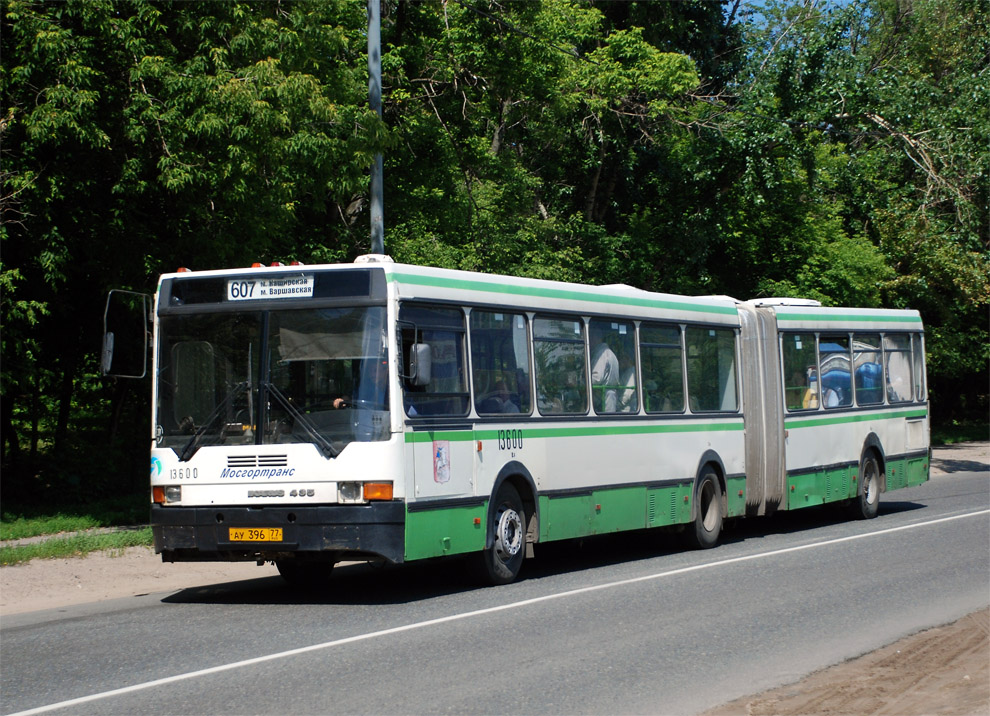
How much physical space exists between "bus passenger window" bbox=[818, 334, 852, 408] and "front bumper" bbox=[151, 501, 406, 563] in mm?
9897

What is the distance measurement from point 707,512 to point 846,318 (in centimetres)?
495

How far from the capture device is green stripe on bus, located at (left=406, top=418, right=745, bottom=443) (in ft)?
38.1

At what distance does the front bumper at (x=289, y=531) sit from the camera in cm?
1094

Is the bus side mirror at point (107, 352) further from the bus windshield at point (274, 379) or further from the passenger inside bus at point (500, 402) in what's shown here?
the passenger inside bus at point (500, 402)

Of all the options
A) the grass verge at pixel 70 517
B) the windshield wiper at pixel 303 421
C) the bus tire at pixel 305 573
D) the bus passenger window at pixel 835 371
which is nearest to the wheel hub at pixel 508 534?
the bus tire at pixel 305 573

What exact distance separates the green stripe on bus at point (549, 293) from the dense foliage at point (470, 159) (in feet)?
14.6

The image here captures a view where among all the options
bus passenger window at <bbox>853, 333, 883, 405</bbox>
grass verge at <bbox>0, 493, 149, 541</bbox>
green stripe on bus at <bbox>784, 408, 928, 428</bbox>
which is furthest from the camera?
bus passenger window at <bbox>853, 333, 883, 405</bbox>

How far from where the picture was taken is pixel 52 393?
2169cm

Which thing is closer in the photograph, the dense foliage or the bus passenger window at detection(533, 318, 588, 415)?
the bus passenger window at detection(533, 318, 588, 415)

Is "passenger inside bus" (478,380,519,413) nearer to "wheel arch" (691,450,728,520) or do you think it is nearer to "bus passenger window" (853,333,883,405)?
"wheel arch" (691,450,728,520)

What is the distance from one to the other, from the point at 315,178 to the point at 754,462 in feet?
23.8

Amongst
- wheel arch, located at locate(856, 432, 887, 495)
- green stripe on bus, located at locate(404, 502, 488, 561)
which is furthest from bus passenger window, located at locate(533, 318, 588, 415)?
wheel arch, located at locate(856, 432, 887, 495)

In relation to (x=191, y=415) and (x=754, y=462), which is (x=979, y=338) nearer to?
(x=754, y=462)

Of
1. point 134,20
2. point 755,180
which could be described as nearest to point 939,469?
point 755,180
